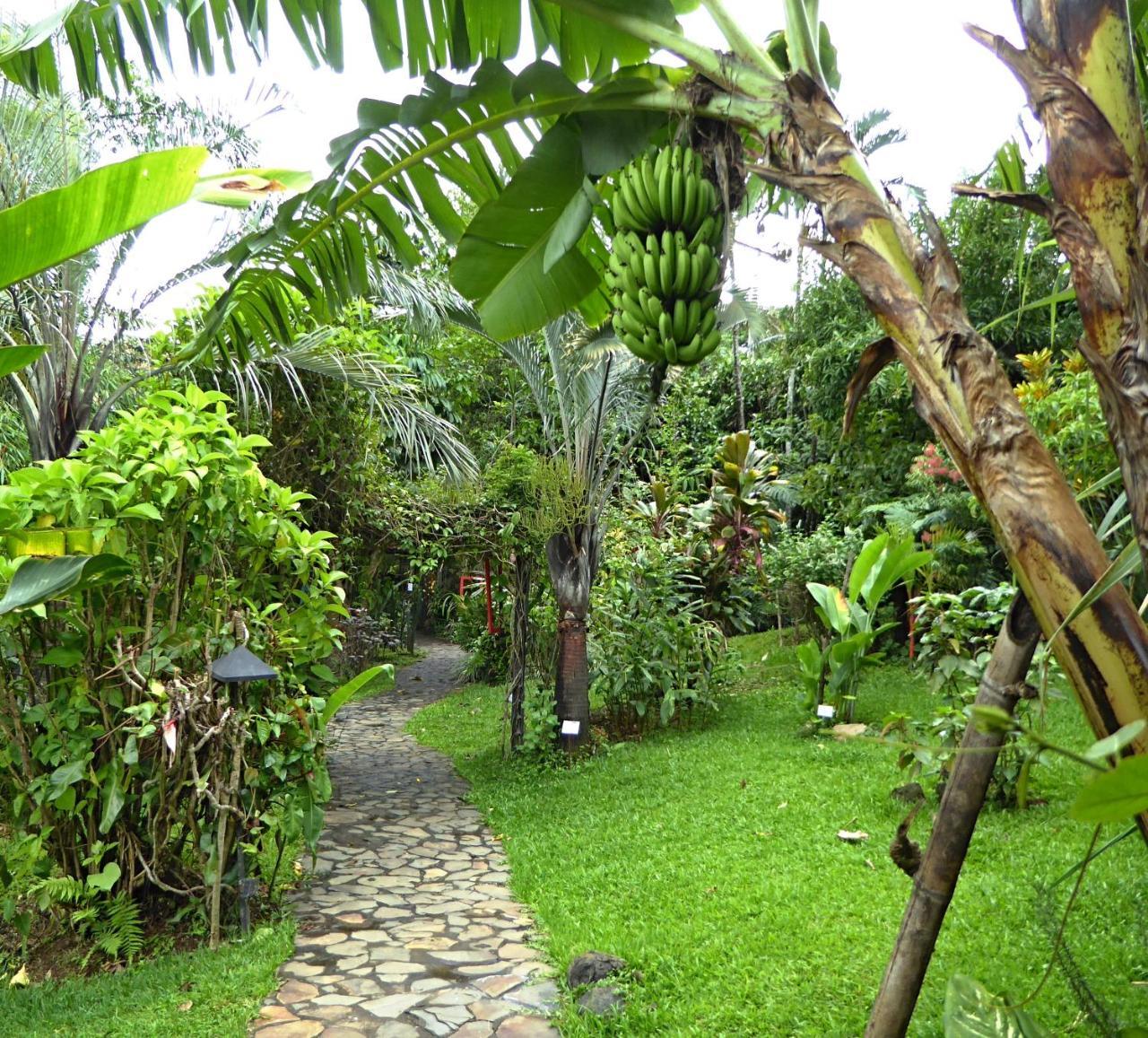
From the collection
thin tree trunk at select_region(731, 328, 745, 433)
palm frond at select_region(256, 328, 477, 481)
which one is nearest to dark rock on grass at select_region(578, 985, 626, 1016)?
palm frond at select_region(256, 328, 477, 481)

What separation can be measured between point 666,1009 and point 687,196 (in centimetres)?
264

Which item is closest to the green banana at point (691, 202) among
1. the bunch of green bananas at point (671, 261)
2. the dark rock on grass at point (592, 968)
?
the bunch of green bananas at point (671, 261)

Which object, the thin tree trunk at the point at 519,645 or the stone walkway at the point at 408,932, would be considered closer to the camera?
the stone walkway at the point at 408,932

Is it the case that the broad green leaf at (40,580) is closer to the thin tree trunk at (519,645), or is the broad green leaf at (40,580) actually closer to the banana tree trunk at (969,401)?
the banana tree trunk at (969,401)

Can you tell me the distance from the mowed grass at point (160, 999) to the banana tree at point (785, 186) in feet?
8.01

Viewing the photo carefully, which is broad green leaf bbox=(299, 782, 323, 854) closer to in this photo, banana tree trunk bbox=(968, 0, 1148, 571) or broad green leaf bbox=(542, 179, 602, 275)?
broad green leaf bbox=(542, 179, 602, 275)

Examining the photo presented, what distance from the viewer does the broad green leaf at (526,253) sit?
2.36 meters

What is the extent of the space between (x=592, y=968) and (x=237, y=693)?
187cm

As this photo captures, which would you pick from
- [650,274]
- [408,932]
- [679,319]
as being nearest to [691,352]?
[679,319]

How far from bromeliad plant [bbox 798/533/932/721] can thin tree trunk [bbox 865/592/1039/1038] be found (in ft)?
17.2

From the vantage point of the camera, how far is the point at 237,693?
160 inches

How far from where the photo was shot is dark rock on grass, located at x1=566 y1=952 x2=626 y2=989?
345cm

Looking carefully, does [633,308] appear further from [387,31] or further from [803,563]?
[803,563]

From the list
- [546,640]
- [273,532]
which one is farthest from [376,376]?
[273,532]
